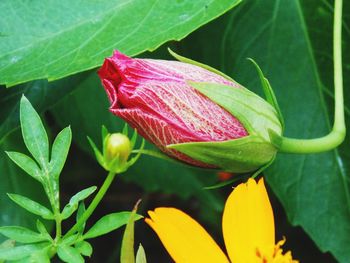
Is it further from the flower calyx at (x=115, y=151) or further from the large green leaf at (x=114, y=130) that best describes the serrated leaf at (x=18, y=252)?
the large green leaf at (x=114, y=130)

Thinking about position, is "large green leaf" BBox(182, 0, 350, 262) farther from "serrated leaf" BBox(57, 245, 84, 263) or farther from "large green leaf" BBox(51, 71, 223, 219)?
"serrated leaf" BBox(57, 245, 84, 263)

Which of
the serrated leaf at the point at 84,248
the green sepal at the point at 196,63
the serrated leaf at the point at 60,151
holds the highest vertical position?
the green sepal at the point at 196,63

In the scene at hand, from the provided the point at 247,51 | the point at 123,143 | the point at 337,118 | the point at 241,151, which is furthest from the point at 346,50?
the point at 123,143

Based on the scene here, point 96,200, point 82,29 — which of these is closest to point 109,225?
point 96,200

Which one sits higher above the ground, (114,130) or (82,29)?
(82,29)

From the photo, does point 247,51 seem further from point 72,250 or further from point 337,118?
point 72,250

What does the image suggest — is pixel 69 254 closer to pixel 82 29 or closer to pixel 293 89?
pixel 82 29

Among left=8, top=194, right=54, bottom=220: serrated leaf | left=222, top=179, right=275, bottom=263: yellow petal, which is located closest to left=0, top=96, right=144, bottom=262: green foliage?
left=8, top=194, right=54, bottom=220: serrated leaf

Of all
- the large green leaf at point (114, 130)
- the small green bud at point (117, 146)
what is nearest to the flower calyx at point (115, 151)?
the small green bud at point (117, 146)
